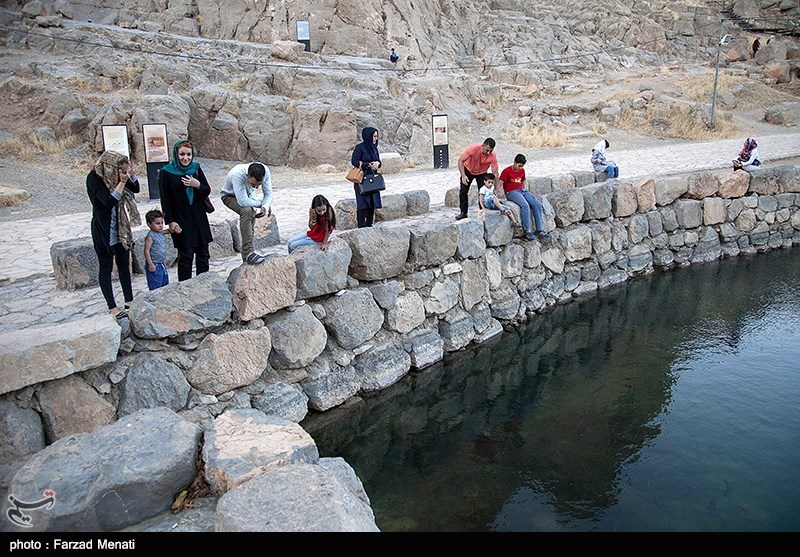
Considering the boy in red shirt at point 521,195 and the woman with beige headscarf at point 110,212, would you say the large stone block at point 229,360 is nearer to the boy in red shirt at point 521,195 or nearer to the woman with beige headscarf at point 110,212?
the woman with beige headscarf at point 110,212

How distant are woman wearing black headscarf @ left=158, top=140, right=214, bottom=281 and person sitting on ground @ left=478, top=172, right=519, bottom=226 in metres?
4.55

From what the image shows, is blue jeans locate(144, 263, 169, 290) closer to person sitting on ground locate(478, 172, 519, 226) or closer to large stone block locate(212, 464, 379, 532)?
large stone block locate(212, 464, 379, 532)

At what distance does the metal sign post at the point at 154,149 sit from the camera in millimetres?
11906

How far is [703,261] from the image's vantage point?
41.6 ft

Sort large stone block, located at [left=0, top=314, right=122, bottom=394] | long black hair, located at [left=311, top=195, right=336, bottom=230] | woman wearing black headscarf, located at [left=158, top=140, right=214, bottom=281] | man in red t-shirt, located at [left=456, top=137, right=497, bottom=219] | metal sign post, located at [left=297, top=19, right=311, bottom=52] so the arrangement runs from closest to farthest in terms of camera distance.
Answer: large stone block, located at [left=0, top=314, right=122, bottom=394], woman wearing black headscarf, located at [left=158, top=140, right=214, bottom=281], long black hair, located at [left=311, top=195, right=336, bottom=230], man in red t-shirt, located at [left=456, top=137, right=497, bottom=219], metal sign post, located at [left=297, top=19, right=311, bottom=52]

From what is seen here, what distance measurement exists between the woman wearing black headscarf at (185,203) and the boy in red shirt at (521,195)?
5121 mm

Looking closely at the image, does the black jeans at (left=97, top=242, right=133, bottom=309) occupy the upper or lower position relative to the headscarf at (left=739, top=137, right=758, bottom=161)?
lower

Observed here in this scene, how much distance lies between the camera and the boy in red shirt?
9.48m

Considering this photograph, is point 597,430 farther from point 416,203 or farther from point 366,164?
point 416,203

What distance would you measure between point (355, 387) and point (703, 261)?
9205 mm

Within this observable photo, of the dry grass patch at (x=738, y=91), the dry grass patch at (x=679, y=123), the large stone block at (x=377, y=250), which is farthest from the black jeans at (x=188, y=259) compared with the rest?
the dry grass patch at (x=738, y=91)

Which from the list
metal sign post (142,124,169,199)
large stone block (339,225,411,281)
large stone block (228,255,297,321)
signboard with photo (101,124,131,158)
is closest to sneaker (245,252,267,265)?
large stone block (228,255,297,321)
